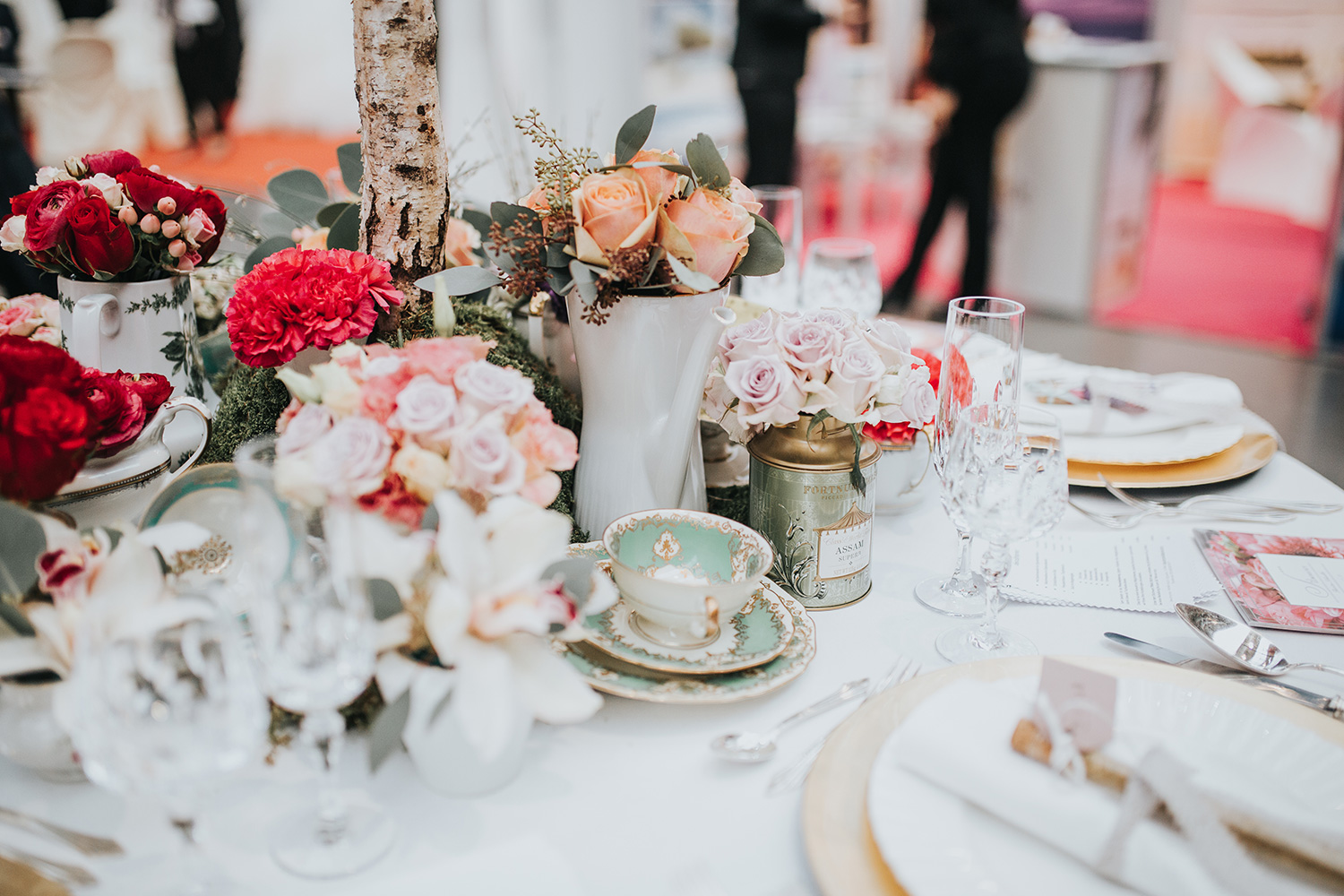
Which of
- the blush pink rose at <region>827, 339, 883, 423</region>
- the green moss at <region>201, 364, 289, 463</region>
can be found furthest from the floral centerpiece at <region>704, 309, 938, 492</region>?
the green moss at <region>201, 364, 289, 463</region>

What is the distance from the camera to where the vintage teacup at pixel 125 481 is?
2.61 ft

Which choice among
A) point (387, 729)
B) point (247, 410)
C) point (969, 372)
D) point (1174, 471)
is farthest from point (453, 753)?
point (1174, 471)

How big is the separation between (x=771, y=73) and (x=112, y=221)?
2.85 metres

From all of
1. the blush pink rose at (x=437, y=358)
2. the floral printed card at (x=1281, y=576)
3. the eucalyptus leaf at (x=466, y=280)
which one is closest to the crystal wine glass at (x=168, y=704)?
the blush pink rose at (x=437, y=358)

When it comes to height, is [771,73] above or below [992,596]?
above

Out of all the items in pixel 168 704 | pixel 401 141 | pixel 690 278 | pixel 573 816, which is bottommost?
pixel 573 816

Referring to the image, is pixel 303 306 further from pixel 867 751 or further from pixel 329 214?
pixel 867 751

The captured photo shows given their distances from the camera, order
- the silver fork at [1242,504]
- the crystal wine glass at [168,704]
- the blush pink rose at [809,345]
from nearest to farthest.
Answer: the crystal wine glass at [168,704], the blush pink rose at [809,345], the silver fork at [1242,504]

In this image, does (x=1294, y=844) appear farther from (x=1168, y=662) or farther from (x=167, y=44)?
(x=167, y=44)

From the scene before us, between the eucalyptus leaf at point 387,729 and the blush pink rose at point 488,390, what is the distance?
212 mm

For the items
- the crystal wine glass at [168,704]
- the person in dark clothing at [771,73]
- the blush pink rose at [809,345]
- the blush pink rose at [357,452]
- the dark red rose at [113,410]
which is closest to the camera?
the crystal wine glass at [168,704]

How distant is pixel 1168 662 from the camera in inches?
31.7

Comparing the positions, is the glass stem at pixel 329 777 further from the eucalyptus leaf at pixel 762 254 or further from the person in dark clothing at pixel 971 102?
the person in dark clothing at pixel 971 102

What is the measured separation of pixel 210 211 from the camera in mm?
1036
